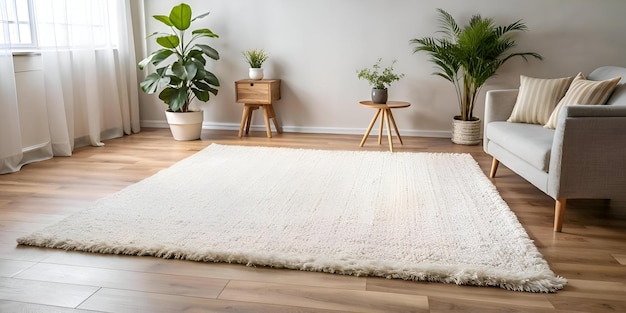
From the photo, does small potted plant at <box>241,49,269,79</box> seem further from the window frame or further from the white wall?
the window frame

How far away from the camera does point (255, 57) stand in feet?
16.3

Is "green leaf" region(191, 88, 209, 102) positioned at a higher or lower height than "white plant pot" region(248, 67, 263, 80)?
lower

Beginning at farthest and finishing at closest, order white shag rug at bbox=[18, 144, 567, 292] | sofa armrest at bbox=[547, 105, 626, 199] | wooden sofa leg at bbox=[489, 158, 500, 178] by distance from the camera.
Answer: wooden sofa leg at bbox=[489, 158, 500, 178] < sofa armrest at bbox=[547, 105, 626, 199] < white shag rug at bbox=[18, 144, 567, 292]

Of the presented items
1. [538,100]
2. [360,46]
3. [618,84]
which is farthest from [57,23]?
[618,84]

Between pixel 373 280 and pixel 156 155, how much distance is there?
278cm

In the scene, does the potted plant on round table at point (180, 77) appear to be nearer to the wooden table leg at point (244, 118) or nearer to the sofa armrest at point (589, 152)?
the wooden table leg at point (244, 118)

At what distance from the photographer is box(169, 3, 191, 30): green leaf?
4637 mm

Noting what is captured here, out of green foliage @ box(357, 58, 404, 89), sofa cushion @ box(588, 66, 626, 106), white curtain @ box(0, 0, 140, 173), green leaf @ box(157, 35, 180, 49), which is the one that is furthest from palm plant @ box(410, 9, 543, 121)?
white curtain @ box(0, 0, 140, 173)

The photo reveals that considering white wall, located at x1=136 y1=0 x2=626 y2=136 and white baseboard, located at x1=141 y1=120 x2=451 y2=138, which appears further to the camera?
white baseboard, located at x1=141 y1=120 x2=451 y2=138

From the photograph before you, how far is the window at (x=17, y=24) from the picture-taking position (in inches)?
140

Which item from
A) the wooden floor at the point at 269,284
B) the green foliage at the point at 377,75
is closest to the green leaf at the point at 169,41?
the green foliage at the point at 377,75

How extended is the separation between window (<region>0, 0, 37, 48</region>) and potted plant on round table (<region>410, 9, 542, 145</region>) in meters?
3.39

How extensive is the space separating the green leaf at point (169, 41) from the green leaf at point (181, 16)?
15 centimetres

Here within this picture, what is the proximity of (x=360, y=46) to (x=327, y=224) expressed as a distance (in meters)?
2.95
